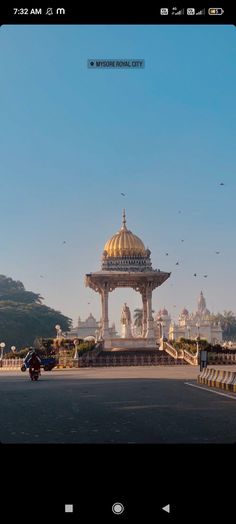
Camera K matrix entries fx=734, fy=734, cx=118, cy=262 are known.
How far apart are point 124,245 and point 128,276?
5984mm

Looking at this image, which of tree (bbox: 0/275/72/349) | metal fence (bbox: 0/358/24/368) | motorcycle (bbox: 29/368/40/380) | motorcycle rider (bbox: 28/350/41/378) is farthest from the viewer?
tree (bbox: 0/275/72/349)

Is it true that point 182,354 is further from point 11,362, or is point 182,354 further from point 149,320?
point 149,320

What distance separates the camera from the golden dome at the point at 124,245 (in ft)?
258

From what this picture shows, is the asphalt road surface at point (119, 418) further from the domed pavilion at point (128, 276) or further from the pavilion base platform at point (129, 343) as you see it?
the domed pavilion at point (128, 276)

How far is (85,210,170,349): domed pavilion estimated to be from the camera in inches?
2936

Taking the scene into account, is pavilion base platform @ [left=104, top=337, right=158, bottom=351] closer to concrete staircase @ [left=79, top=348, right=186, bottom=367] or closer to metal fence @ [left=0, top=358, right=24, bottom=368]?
concrete staircase @ [left=79, top=348, right=186, bottom=367]

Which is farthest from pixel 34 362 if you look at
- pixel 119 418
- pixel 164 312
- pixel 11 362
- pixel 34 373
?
pixel 164 312

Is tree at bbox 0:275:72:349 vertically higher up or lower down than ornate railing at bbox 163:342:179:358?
higher up

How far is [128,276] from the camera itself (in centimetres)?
7469
